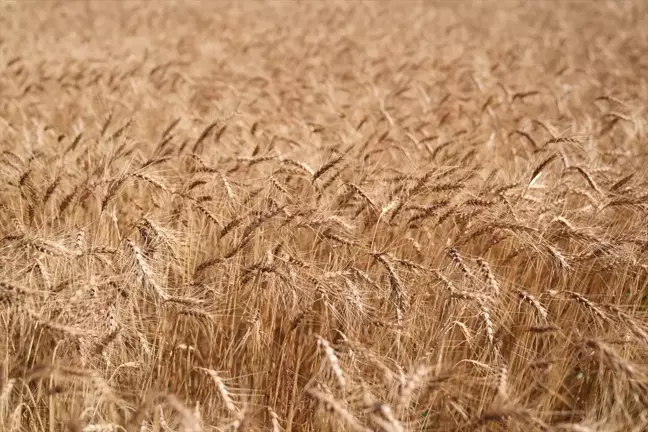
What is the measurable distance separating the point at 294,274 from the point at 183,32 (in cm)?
822

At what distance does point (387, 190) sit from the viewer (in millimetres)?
2564

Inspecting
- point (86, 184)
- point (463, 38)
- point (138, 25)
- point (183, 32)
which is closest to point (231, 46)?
point (183, 32)

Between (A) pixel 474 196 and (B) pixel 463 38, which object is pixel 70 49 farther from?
(B) pixel 463 38

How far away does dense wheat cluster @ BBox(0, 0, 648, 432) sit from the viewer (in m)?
1.80

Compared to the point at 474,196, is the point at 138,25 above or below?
above

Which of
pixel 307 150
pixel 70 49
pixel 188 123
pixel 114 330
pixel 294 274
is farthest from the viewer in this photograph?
pixel 70 49

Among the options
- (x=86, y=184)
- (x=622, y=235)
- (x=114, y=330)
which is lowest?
(x=114, y=330)

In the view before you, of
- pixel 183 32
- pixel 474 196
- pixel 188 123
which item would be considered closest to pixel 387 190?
pixel 474 196

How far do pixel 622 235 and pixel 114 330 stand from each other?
2157 millimetres

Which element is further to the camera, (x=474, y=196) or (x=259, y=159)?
(x=259, y=159)

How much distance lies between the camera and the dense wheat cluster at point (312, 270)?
1803 mm

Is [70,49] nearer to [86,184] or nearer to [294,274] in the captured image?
[86,184]

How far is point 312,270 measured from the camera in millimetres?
2125

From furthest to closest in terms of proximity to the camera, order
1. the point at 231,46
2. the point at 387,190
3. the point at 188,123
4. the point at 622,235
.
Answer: the point at 231,46 → the point at 188,123 → the point at 387,190 → the point at 622,235
